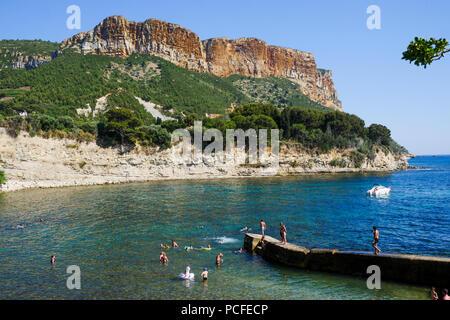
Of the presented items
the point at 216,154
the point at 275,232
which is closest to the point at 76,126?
the point at 216,154

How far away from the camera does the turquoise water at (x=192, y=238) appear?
14125mm

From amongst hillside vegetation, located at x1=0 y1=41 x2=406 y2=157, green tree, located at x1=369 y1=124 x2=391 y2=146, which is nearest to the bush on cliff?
hillside vegetation, located at x1=0 y1=41 x2=406 y2=157

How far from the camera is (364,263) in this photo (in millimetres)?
15047

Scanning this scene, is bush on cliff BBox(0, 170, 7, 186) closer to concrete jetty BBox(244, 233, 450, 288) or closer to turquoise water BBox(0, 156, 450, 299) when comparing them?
turquoise water BBox(0, 156, 450, 299)

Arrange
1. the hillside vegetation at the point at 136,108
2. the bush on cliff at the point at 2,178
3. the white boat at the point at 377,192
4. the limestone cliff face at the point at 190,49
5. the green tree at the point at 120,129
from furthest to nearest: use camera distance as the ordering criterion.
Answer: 1. the limestone cliff face at the point at 190,49
2. the hillside vegetation at the point at 136,108
3. the green tree at the point at 120,129
4. the bush on cliff at the point at 2,178
5. the white boat at the point at 377,192

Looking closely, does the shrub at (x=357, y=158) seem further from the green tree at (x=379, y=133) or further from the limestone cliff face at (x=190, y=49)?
the limestone cliff face at (x=190, y=49)

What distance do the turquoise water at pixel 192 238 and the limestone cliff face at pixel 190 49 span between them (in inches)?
4083

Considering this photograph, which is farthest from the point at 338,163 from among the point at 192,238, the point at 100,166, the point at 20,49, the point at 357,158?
the point at 20,49

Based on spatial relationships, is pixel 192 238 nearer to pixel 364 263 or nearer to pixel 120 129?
pixel 364 263

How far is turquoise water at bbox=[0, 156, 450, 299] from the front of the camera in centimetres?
1412

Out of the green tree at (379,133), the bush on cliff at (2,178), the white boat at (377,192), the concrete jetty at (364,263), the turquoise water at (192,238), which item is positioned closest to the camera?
the concrete jetty at (364,263)

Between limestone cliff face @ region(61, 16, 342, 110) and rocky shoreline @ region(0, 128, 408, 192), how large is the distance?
75.1m

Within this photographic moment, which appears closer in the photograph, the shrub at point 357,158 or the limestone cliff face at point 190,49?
the shrub at point 357,158

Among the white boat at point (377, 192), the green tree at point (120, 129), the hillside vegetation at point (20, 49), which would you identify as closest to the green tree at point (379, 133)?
the white boat at point (377, 192)
